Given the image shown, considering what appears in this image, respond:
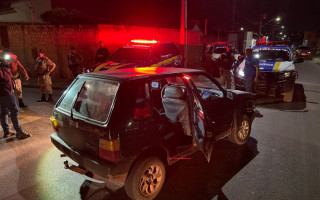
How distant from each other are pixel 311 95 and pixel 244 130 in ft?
21.1

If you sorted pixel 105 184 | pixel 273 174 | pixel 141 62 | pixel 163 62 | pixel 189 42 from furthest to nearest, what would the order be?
pixel 189 42, pixel 163 62, pixel 141 62, pixel 273 174, pixel 105 184

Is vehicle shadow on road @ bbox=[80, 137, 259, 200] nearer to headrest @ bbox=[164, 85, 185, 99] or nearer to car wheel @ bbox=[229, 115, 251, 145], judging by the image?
car wheel @ bbox=[229, 115, 251, 145]

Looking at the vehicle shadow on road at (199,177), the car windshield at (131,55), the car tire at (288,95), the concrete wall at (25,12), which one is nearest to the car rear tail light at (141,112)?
the vehicle shadow on road at (199,177)

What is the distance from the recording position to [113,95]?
2816 mm

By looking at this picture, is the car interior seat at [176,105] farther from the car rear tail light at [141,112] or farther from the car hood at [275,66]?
the car hood at [275,66]

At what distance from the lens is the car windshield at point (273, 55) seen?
30.2 ft

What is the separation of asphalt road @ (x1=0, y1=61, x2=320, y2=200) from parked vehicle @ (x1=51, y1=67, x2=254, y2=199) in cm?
47

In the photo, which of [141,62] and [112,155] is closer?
[112,155]

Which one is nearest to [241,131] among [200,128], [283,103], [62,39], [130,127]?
[200,128]

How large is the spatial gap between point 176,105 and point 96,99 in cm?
124

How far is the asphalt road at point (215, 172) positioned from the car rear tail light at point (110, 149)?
0.83 m

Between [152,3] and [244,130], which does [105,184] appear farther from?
[152,3]

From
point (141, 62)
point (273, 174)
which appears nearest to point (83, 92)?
point (273, 174)

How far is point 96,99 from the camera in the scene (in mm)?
3064
